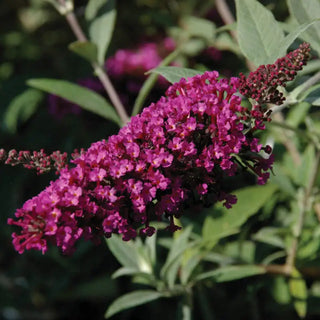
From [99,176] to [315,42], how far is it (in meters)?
0.73

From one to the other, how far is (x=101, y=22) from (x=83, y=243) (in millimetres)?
956

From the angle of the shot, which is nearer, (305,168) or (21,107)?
(305,168)

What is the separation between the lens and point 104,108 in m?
1.79

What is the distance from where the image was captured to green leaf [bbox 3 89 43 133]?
7.63ft

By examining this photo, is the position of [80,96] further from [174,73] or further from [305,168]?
[305,168]

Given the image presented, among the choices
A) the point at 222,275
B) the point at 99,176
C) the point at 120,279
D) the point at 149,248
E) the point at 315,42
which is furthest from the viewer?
the point at 120,279

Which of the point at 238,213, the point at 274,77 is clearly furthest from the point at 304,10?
the point at 238,213

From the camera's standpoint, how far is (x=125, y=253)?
1.72m

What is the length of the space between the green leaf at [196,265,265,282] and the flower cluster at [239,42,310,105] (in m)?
0.67

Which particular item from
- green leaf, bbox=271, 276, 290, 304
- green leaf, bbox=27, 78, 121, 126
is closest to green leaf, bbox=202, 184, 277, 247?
green leaf, bbox=271, 276, 290, 304

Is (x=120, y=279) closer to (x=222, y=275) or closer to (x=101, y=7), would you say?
(x=222, y=275)

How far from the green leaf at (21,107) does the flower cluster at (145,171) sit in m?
1.34

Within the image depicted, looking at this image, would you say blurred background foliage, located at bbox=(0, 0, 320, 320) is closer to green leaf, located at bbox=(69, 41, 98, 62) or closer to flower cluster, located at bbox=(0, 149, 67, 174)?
green leaf, located at bbox=(69, 41, 98, 62)

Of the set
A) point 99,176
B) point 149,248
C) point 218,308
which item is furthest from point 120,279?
point 99,176
